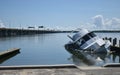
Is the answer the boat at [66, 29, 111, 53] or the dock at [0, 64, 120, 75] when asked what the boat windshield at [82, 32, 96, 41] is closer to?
the boat at [66, 29, 111, 53]

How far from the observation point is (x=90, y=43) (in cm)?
3847

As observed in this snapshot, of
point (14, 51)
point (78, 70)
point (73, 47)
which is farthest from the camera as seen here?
point (73, 47)

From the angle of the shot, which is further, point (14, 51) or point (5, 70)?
point (14, 51)

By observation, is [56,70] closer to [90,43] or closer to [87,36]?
[90,43]

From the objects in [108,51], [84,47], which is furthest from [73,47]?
[108,51]

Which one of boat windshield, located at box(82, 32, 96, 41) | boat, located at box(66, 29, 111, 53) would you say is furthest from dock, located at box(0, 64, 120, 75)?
boat windshield, located at box(82, 32, 96, 41)

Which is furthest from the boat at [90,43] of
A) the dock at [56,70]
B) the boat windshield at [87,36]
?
the dock at [56,70]

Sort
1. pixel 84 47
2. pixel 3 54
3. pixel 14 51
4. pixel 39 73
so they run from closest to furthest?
pixel 39 73, pixel 3 54, pixel 14 51, pixel 84 47

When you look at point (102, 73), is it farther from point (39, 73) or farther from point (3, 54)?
point (3, 54)

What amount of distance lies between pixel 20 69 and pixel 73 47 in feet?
108

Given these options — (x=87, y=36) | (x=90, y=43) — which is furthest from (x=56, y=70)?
(x=87, y=36)

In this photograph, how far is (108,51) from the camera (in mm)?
37656

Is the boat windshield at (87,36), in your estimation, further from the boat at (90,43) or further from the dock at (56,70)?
the dock at (56,70)

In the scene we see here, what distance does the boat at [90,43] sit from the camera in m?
37.5
